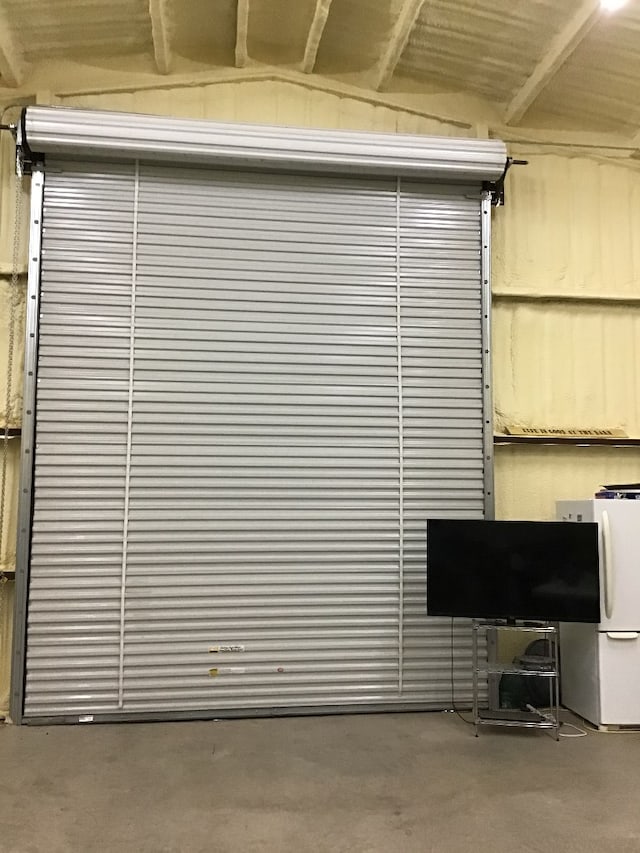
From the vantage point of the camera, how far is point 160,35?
4320 millimetres

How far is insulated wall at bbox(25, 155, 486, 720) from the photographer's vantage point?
434 cm

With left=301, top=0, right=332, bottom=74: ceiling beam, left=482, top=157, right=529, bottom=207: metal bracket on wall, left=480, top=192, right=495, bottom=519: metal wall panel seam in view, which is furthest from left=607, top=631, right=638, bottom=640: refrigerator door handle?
left=301, top=0, right=332, bottom=74: ceiling beam

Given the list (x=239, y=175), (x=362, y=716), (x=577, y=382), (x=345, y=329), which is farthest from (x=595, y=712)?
(x=239, y=175)

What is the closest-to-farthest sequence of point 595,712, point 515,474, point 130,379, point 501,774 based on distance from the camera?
point 501,774
point 595,712
point 130,379
point 515,474

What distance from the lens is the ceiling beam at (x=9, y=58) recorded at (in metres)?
4.17

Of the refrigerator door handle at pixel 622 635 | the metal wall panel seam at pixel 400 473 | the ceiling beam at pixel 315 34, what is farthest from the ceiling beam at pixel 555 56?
the refrigerator door handle at pixel 622 635

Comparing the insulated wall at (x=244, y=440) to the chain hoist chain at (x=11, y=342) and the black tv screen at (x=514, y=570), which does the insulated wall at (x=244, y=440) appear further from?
the black tv screen at (x=514, y=570)

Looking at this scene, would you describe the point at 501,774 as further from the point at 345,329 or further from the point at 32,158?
the point at 32,158

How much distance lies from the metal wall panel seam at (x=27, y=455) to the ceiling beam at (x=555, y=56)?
3.31 m

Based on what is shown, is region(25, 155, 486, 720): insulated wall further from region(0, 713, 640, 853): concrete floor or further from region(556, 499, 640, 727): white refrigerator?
region(556, 499, 640, 727): white refrigerator

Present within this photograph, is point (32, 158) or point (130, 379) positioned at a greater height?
point (32, 158)

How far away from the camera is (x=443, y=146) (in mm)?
4625

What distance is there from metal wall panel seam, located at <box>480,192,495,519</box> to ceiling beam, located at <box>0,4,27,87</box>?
326 cm

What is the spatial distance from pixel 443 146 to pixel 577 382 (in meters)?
1.92
